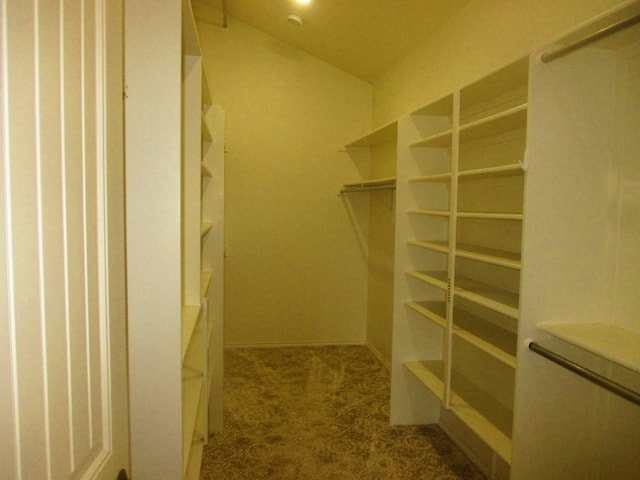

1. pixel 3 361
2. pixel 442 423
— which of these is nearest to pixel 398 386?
pixel 442 423

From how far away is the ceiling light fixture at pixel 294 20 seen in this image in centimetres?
344

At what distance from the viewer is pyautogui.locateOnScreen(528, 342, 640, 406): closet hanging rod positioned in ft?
4.17

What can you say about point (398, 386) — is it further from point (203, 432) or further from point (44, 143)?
point (44, 143)

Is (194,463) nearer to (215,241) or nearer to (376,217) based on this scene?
(215,241)

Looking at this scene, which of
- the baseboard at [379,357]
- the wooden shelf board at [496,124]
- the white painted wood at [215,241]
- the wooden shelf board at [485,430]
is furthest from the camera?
the baseboard at [379,357]

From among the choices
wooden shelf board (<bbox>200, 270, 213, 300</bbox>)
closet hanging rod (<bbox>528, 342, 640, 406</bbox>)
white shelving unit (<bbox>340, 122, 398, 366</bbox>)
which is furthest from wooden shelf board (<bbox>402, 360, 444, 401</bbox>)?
wooden shelf board (<bbox>200, 270, 213, 300</bbox>)

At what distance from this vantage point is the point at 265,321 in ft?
14.3

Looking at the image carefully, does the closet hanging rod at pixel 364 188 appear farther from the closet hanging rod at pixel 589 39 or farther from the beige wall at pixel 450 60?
the closet hanging rod at pixel 589 39

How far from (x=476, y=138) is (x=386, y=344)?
220cm

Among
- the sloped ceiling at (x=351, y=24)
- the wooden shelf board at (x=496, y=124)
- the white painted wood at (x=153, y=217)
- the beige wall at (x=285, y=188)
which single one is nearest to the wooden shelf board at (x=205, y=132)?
the white painted wood at (x=153, y=217)

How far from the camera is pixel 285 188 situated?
14.2 feet

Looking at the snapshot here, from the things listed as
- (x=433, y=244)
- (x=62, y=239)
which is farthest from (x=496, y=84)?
(x=62, y=239)

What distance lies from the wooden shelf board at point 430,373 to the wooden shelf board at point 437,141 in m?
1.39

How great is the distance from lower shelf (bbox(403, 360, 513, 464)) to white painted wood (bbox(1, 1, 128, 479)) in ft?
5.36
